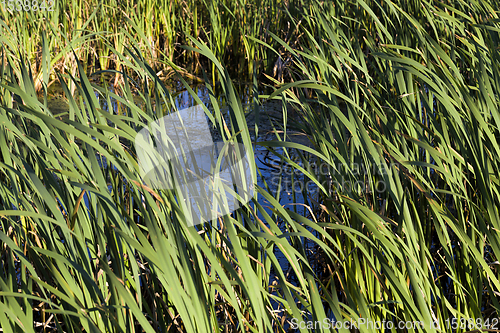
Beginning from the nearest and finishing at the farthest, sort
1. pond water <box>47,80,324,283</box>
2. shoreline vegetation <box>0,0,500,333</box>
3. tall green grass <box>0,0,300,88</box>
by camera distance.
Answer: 1. shoreline vegetation <box>0,0,500,333</box>
2. pond water <box>47,80,324,283</box>
3. tall green grass <box>0,0,300,88</box>

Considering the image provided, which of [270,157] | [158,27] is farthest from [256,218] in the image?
[158,27]

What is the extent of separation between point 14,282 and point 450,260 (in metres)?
0.92

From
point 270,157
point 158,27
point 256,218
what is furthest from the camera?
point 158,27

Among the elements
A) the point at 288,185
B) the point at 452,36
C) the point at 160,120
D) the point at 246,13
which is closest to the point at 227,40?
the point at 246,13

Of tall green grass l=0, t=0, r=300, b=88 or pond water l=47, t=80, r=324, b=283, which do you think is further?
tall green grass l=0, t=0, r=300, b=88

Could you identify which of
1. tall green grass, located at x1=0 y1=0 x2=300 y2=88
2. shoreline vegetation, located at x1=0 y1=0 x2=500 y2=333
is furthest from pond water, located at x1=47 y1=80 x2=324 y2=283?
tall green grass, located at x1=0 y1=0 x2=300 y2=88

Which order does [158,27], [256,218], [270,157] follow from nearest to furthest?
[256,218], [270,157], [158,27]

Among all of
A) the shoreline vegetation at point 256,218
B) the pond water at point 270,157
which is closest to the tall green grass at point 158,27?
the pond water at point 270,157

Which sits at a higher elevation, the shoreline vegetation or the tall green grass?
the tall green grass

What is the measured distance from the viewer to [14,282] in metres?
0.77

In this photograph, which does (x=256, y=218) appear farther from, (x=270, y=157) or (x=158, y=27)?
(x=158, y=27)

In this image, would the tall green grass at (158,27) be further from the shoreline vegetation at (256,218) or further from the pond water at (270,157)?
the shoreline vegetation at (256,218)

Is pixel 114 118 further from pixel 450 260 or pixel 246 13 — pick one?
pixel 246 13

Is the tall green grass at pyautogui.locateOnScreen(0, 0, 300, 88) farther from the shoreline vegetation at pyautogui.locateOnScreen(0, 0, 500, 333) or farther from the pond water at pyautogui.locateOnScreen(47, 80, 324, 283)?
the shoreline vegetation at pyautogui.locateOnScreen(0, 0, 500, 333)
